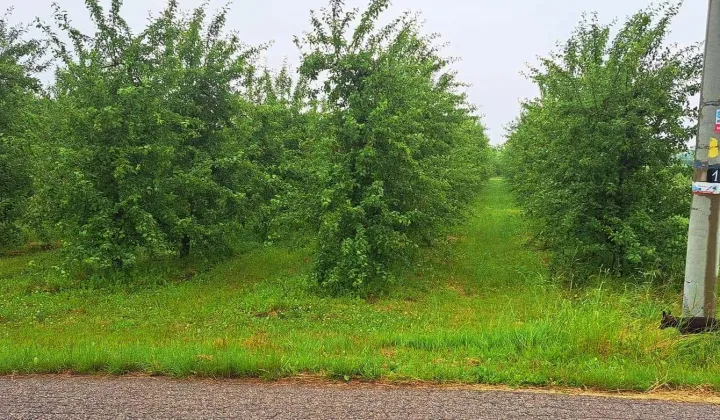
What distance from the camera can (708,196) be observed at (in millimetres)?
4887

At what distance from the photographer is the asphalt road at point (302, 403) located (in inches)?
133

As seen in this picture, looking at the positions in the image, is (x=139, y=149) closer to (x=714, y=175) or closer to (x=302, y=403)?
(x=302, y=403)

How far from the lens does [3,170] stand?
13227 mm

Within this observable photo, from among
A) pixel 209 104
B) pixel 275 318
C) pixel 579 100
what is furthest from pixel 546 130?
pixel 209 104

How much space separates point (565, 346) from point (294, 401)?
2.64 metres

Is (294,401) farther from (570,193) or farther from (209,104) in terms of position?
(209,104)

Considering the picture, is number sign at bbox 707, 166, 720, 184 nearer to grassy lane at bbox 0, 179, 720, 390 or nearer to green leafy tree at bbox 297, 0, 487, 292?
grassy lane at bbox 0, 179, 720, 390

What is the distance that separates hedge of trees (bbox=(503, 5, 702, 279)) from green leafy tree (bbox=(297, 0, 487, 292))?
2719mm

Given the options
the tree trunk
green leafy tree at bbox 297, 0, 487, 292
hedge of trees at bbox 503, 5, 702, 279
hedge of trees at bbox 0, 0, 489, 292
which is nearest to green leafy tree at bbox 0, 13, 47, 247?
hedge of trees at bbox 0, 0, 489, 292

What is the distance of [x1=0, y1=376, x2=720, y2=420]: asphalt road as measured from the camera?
3.37 metres

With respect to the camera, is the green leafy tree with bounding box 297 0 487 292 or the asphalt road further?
the green leafy tree with bounding box 297 0 487 292

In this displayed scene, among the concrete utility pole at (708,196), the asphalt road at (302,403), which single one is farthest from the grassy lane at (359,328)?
the concrete utility pole at (708,196)

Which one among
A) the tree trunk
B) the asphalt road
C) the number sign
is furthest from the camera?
the tree trunk

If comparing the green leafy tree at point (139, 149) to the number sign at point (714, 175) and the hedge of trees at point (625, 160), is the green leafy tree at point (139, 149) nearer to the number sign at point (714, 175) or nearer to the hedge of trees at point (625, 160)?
the hedge of trees at point (625, 160)
